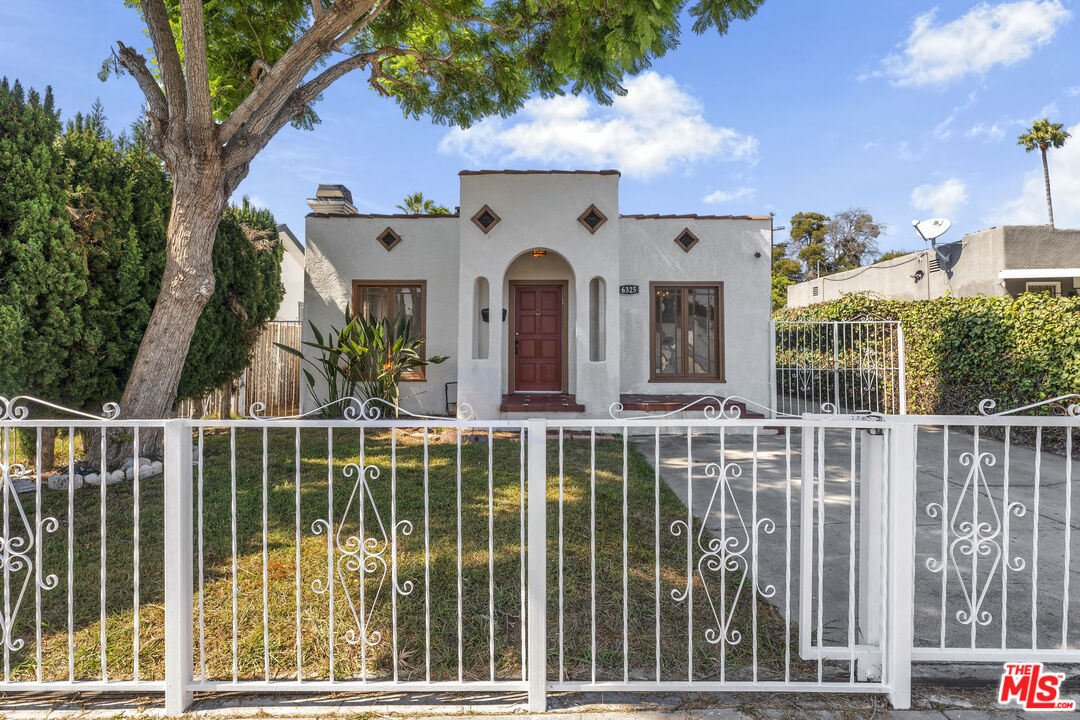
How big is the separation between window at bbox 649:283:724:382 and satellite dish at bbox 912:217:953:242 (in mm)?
6483

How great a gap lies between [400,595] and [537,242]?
21.6 ft

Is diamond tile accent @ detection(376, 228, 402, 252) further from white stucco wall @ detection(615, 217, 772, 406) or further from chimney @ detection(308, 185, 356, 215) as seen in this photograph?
white stucco wall @ detection(615, 217, 772, 406)

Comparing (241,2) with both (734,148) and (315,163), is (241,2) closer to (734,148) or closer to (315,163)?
(315,163)

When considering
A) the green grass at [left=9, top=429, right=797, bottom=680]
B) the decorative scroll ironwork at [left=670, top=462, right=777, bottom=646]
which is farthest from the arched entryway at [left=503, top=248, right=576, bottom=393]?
the decorative scroll ironwork at [left=670, top=462, right=777, bottom=646]

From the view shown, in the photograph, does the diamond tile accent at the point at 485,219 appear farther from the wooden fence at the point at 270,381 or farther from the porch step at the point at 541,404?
the wooden fence at the point at 270,381

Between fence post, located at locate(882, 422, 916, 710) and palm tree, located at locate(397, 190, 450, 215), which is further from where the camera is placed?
palm tree, located at locate(397, 190, 450, 215)

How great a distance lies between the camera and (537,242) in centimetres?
863

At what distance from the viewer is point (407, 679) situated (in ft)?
7.73

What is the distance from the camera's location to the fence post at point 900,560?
2.16m

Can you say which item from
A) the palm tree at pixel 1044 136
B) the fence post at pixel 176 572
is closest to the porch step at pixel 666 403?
the fence post at pixel 176 572

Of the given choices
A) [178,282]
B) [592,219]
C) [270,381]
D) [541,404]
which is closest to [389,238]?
[270,381]

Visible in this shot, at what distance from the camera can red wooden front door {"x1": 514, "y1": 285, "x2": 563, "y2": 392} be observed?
10102 mm

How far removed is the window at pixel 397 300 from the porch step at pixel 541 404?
222 centimetres

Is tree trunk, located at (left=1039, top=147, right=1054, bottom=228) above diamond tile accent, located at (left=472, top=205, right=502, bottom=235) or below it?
above
